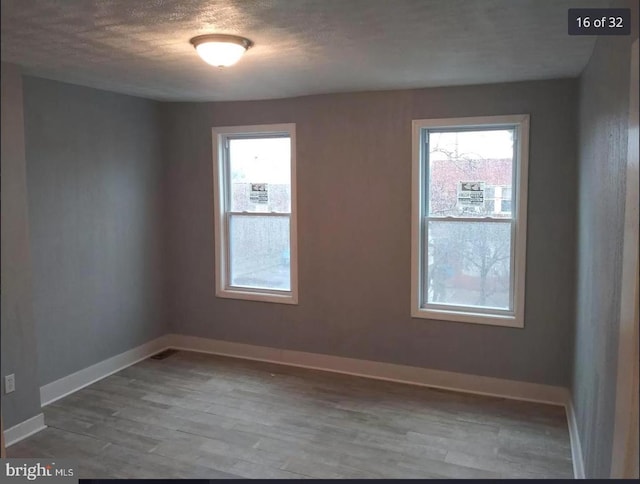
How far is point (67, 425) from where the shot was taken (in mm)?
3469

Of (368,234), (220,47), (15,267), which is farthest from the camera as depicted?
(368,234)

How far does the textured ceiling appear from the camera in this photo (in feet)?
7.24

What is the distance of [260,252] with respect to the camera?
481 centimetres

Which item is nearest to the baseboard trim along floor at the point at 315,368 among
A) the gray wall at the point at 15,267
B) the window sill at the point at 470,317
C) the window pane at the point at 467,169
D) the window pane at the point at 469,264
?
the gray wall at the point at 15,267

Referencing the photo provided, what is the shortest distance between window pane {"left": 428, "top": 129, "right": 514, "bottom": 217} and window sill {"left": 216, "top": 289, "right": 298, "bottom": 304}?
1.45 meters

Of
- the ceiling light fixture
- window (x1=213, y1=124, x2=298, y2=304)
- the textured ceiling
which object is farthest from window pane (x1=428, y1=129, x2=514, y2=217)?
the ceiling light fixture

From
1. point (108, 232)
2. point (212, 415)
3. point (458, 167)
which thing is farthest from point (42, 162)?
point (458, 167)

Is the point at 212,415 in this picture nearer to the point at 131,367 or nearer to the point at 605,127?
the point at 131,367

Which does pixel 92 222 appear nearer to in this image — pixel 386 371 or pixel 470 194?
pixel 386 371

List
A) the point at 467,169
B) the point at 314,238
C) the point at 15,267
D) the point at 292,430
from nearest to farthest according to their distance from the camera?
the point at 15,267
the point at 292,430
the point at 467,169
the point at 314,238

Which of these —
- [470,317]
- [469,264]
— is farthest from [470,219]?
[470,317]

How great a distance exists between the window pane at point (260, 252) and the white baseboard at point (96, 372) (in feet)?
3.19

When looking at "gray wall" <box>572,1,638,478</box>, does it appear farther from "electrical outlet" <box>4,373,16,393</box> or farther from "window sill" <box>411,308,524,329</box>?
"electrical outlet" <box>4,373,16,393</box>

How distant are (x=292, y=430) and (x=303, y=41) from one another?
239 cm
